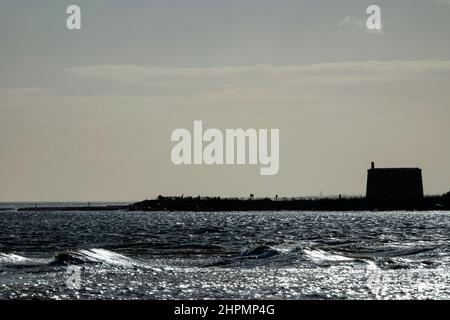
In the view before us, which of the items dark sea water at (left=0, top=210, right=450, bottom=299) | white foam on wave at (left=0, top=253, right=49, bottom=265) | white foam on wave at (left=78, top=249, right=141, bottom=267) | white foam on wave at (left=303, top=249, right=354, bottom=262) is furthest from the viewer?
white foam on wave at (left=303, top=249, right=354, bottom=262)

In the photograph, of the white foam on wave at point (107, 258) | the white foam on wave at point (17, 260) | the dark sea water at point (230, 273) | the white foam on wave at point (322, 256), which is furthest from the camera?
the white foam on wave at point (322, 256)

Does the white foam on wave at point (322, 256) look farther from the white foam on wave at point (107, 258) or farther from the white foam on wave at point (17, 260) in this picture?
the white foam on wave at point (17, 260)

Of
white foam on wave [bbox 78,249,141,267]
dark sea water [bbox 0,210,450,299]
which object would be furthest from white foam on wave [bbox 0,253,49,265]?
white foam on wave [bbox 78,249,141,267]

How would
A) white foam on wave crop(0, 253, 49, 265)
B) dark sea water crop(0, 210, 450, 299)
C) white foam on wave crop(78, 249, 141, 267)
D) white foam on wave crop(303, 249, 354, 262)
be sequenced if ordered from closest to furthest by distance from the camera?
dark sea water crop(0, 210, 450, 299)
white foam on wave crop(0, 253, 49, 265)
white foam on wave crop(78, 249, 141, 267)
white foam on wave crop(303, 249, 354, 262)

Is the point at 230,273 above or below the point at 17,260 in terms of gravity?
below

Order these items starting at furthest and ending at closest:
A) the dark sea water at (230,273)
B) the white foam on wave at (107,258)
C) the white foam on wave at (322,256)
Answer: the white foam on wave at (322,256) → the white foam on wave at (107,258) → the dark sea water at (230,273)

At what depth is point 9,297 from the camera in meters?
28.0

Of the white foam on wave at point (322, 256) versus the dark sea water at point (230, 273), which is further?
the white foam on wave at point (322, 256)

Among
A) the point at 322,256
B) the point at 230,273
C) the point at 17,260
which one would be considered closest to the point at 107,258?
the point at 17,260

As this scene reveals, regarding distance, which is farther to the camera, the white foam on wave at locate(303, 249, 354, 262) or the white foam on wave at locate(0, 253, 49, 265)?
the white foam on wave at locate(303, 249, 354, 262)

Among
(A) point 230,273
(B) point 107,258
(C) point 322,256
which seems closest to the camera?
(A) point 230,273

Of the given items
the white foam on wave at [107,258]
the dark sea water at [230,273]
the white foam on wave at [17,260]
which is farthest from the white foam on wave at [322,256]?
the white foam on wave at [17,260]

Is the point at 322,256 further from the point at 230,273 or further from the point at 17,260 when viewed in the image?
the point at 17,260

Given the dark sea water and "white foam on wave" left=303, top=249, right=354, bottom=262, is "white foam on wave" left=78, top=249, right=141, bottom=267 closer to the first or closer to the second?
the dark sea water
